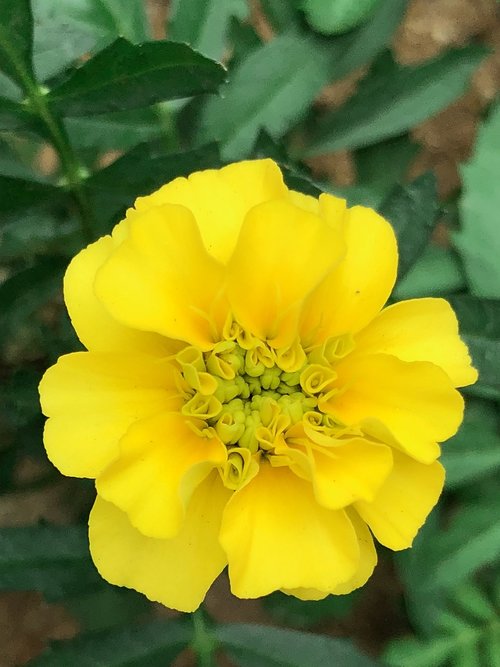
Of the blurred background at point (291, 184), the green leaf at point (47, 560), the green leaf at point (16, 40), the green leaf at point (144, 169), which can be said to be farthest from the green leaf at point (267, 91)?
the green leaf at point (47, 560)

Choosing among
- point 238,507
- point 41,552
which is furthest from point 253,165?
point 41,552

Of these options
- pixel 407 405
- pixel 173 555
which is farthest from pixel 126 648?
pixel 407 405

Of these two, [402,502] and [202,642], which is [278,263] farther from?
[202,642]

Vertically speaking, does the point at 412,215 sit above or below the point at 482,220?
above

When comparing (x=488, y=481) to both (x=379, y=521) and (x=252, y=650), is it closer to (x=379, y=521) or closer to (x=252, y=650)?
(x=252, y=650)

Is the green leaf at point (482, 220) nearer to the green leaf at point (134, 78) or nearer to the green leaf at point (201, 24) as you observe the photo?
the green leaf at point (201, 24)

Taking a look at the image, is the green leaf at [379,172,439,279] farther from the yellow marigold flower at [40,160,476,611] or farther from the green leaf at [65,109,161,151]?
the green leaf at [65,109,161,151]
